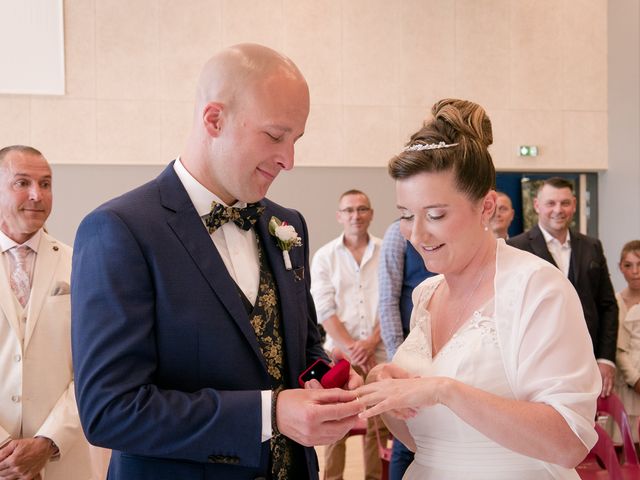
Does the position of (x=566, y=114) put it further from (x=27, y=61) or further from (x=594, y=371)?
(x=594, y=371)

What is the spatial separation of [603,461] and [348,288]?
9.71 feet

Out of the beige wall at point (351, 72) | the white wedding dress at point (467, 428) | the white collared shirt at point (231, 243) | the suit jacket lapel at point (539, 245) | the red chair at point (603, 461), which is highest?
the beige wall at point (351, 72)

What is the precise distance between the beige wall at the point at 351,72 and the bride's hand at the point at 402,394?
7115mm

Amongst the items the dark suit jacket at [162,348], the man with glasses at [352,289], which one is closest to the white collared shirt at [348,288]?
the man with glasses at [352,289]

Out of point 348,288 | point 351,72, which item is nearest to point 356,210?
point 348,288

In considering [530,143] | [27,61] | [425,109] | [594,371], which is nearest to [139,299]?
[594,371]

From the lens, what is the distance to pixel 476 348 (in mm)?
2260

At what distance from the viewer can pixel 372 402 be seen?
2.07 meters

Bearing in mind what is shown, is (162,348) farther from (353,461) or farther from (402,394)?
(353,461)

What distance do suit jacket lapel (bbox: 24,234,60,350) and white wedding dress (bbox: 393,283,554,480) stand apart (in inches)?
71.4

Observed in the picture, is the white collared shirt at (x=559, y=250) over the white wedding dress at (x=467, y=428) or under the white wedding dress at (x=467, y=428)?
over

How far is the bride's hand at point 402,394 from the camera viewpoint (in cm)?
207

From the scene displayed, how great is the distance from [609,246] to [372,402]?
29.0 feet

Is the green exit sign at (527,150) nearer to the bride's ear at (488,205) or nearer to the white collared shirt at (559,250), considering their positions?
the white collared shirt at (559,250)
